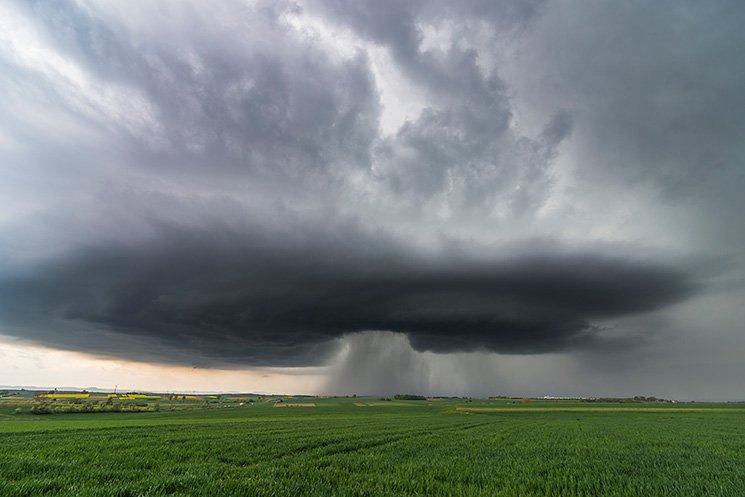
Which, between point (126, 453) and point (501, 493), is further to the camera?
point (126, 453)

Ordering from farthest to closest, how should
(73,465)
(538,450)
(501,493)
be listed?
(538,450) < (73,465) < (501,493)

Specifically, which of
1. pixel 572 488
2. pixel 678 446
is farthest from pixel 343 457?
pixel 678 446

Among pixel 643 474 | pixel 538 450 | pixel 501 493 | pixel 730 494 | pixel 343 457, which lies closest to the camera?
pixel 501 493

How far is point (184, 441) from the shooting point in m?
32.4

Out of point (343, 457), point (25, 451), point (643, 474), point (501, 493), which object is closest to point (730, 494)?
point (643, 474)

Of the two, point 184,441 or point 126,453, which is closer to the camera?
point 126,453

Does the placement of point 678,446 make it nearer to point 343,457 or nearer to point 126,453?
point 343,457

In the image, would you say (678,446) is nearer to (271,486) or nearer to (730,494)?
(730,494)

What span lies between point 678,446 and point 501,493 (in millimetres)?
32180

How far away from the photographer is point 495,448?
30.6m

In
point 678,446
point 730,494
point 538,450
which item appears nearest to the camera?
point 730,494

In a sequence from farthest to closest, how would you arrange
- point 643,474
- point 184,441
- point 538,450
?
point 184,441
point 538,450
point 643,474

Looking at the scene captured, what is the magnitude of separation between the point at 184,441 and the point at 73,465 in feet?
44.8

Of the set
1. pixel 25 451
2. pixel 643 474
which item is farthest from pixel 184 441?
pixel 643 474
